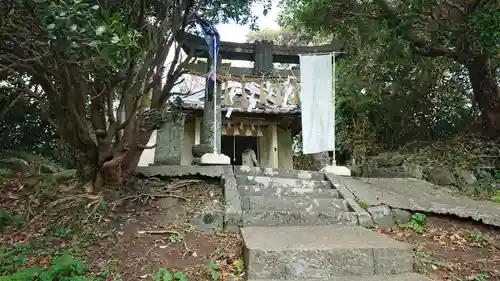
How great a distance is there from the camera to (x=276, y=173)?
18.6 feet

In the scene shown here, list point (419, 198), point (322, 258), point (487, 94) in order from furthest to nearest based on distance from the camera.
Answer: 1. point (487, 94)
2. point (419, 198)
3. point (322, 258)

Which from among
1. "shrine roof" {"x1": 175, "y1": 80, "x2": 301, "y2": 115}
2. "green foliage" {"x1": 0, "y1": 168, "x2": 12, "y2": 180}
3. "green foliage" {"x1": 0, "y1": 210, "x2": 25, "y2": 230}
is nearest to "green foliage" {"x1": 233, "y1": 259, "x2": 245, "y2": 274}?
"green foliage" {"x1": 0, "y1": 210, "x2": 25, "y2": 230}

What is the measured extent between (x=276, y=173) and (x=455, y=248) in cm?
271

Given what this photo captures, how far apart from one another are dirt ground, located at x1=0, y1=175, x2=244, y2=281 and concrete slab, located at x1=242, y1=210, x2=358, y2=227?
394 millimetres

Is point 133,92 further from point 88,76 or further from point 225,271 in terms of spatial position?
point 225,271

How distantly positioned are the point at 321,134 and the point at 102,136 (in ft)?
13.6

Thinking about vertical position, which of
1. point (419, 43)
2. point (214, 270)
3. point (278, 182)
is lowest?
point (214, 270)

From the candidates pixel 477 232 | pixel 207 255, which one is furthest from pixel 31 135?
pixel 477 232

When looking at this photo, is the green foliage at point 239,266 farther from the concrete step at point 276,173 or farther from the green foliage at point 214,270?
the concrete step at point 276,173

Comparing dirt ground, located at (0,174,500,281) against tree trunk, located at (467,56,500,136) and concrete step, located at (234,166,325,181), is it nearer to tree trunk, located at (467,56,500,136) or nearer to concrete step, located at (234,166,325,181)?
concrete step, located at (234,166,325,181)

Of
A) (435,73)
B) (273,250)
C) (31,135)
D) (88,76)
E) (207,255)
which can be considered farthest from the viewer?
(435,73)

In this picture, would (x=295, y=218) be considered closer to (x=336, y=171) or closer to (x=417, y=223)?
(x=417, y=223)

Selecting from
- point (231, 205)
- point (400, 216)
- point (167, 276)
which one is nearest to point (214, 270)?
point (167, 276)

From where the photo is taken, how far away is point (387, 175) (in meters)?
7.26
